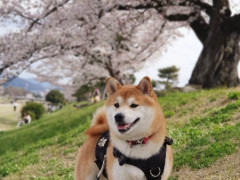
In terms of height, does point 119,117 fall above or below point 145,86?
below

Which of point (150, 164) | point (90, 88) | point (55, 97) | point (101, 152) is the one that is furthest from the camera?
point (55, 97)

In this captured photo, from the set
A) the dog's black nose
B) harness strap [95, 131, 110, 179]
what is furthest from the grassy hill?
the dog's black nose

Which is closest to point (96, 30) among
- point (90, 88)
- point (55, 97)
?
point (90, 88)

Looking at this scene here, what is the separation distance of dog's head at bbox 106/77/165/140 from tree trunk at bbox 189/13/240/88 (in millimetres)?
10525

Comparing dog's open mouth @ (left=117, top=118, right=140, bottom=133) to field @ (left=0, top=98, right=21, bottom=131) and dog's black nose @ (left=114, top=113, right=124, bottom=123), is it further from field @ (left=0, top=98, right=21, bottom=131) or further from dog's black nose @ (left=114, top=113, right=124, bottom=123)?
field @ (left=0, top=98, right=21, bottom=131)

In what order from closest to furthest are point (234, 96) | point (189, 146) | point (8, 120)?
point (189, 146) → point (234, 96) → point (8, 120)

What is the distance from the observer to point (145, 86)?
356 centimetres

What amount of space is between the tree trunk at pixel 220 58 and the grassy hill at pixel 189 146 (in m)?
2.51

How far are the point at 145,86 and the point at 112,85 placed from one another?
48 centimetres

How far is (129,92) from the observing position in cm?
355

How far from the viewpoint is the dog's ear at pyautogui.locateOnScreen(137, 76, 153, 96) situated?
351 centimetres

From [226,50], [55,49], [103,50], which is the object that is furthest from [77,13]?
[226,50]

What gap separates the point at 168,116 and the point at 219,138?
3775 millimetres

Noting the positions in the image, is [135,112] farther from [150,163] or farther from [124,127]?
[150,163]
